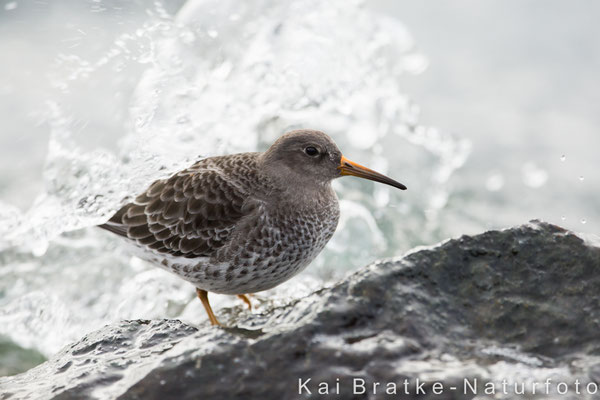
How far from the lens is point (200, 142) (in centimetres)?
652

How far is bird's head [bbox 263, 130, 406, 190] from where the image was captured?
4902 millimetres

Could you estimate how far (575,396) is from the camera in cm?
259

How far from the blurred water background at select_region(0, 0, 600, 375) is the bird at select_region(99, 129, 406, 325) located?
0.67m

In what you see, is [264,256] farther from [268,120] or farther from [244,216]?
[268,120]

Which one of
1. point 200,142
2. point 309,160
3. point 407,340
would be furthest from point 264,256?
point 200,142

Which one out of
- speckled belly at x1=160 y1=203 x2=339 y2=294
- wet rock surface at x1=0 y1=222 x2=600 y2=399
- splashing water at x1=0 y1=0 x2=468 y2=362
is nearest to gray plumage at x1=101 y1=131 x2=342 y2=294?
speckled belly at x1=160 y1=203 x2=339 y2=294

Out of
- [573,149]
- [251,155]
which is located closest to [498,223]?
[573,149]

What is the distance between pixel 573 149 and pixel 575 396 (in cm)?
893

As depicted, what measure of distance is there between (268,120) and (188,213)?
364 cm

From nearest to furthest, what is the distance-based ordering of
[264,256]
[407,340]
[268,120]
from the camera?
[407,340] < [264,256] < [268,120]

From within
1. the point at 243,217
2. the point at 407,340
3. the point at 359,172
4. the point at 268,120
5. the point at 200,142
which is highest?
the point at 268,120

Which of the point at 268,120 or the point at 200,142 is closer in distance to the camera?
the point at 200,142

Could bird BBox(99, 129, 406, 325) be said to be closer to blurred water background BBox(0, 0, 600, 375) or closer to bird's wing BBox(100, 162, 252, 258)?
bird's wing BBox(100, 162, 252, 258)

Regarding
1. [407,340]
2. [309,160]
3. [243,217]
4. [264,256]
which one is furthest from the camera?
[309,160]
